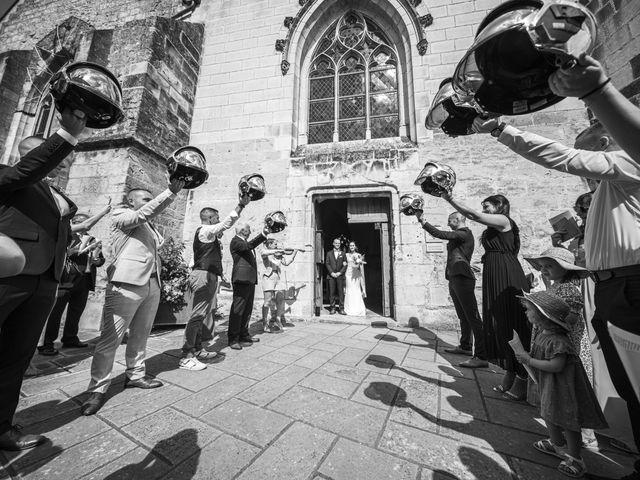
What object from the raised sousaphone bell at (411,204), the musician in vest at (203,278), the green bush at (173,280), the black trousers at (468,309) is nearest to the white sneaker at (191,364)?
the musician in vest at (203,278)

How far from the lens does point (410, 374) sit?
2.83m

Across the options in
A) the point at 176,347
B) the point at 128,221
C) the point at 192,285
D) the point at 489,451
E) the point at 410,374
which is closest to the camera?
the point at 489,451

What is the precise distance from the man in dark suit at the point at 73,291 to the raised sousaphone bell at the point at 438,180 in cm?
445

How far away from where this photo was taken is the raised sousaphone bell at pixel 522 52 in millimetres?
817

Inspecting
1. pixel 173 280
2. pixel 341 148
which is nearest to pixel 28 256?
pixel 173 280

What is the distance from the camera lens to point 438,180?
239 centimetres

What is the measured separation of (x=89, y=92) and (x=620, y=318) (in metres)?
3.25

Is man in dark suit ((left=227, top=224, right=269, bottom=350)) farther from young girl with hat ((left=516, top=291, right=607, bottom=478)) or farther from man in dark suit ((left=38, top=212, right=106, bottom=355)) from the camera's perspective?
young girl with hat ((left=516, top=291, right=607, bottom=478))

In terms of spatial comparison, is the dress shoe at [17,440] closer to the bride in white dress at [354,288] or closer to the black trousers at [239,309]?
the black trousers at [239,309]

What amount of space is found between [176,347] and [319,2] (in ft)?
29.4

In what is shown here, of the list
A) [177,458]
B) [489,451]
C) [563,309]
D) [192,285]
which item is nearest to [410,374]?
[489,451]

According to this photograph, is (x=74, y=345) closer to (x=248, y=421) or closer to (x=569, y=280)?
(x=248, y=421)

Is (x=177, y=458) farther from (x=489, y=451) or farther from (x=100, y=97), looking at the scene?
(x=100, y=97)

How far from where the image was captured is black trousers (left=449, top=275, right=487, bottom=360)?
322cm
